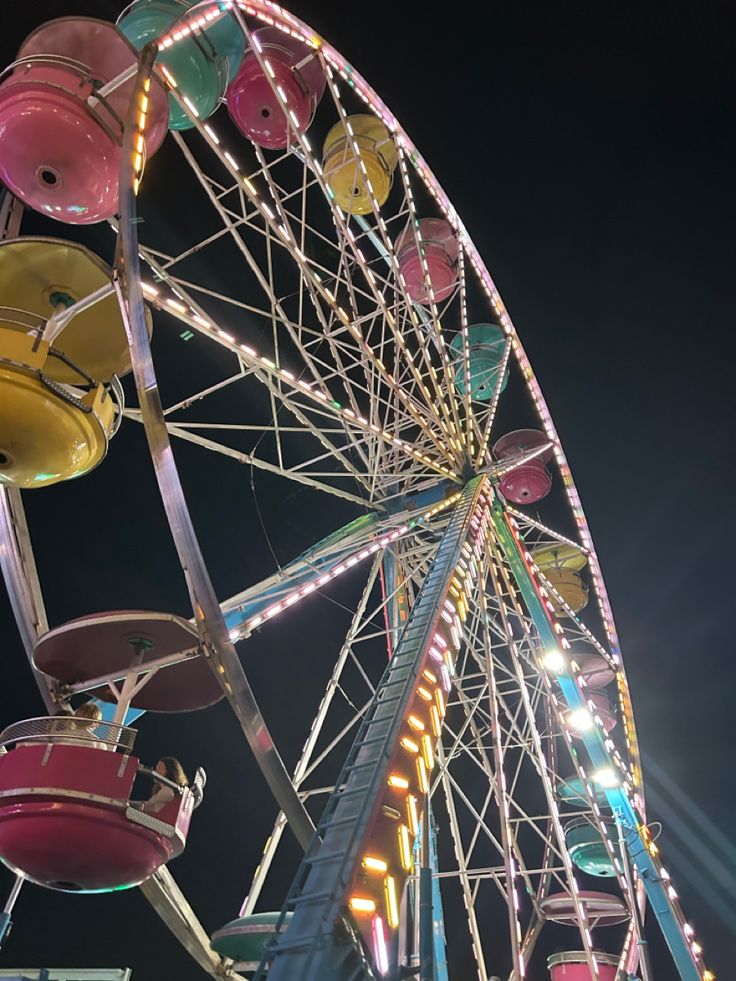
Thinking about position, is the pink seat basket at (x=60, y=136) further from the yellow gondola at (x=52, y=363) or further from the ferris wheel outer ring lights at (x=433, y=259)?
the ferris wheel outer ring lights at (x=433, y=259)

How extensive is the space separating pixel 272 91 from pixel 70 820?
6835 millimetres

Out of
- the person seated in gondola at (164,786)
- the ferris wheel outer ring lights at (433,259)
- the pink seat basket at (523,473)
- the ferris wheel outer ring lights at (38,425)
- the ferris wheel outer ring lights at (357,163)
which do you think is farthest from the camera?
the pink seat basket at (523,473)

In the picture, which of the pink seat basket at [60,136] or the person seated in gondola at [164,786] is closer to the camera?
the person seated in gondola at [164,786]

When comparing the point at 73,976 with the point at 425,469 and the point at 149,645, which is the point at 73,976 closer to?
the point at 149,645

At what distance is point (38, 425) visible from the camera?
335cm

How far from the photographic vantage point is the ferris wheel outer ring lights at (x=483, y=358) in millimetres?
10297

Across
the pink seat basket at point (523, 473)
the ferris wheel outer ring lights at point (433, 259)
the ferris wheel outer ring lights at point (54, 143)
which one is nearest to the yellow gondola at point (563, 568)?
the pink seat basket at point (523, 473)

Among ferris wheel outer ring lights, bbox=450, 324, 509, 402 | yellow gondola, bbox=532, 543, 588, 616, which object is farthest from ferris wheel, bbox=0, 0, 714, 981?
yellow gondola, bbox=532, 543, 588, 616

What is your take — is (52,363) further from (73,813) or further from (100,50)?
(100,50)

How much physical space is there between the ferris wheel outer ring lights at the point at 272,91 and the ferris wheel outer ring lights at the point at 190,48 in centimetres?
128

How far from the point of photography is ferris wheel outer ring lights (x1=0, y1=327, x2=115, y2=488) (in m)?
3.29

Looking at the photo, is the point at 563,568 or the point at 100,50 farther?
the point at 563,568

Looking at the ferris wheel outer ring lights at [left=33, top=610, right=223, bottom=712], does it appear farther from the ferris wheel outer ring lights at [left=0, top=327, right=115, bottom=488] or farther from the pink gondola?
the ferris wheel outer ring lights at [left=0, top=327, right=115, bottom=488]

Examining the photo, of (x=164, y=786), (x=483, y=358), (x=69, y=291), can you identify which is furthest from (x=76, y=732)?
(x=483, y=358)
